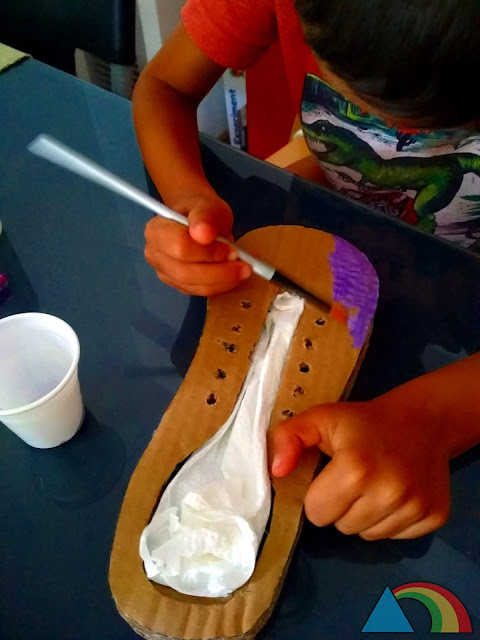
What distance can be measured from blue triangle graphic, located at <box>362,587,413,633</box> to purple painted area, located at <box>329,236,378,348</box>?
19cm

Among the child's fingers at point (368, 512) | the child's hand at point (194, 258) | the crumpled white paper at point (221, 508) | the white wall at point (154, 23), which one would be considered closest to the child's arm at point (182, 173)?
the child's hand at point (194, 258)

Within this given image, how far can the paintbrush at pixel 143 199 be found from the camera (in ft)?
1.37

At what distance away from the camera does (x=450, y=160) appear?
2.18 feet

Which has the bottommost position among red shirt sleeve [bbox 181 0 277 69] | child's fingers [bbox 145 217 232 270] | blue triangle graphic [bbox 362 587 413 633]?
blue triangle graphic [bbox 362 587 413 633]

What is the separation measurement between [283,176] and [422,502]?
36cm

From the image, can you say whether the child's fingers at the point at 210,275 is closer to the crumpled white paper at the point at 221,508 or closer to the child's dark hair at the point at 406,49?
the crumpled white paper at the point at 221,508

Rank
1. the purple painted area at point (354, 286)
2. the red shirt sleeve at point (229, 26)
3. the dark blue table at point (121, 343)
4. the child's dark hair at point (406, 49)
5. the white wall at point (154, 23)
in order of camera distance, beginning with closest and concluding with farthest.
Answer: the child's dark hair at point (406, 49) < the dark blue table at point (121, 343) < the purple painted area at point (354, 286) < the red shirt sleeve at point (229, 26) < the white wall at point (154, 23)

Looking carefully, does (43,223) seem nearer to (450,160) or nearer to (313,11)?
(313,11)

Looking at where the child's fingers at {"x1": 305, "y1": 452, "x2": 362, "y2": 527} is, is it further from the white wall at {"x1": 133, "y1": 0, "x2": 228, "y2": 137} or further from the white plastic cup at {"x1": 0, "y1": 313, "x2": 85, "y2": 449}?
the white wall at {"x1": 133, "y1": 0, "x2": 228, "y2": 137}

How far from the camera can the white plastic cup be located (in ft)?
1.31

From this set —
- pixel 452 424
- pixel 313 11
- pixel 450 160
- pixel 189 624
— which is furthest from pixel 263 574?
pixel 450 160

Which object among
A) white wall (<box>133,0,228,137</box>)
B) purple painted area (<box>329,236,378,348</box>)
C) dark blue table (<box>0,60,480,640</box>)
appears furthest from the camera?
white wall (<box>133,0,228,137</box>)

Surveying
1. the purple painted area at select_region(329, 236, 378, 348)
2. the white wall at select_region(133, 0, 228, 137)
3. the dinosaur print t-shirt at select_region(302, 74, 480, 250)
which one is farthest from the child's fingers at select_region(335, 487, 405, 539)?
the white wall at select_region(133, 0, 228, 137)

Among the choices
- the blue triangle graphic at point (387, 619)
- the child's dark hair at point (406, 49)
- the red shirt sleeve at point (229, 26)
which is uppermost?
the child's dark hair at point (406, 49)
